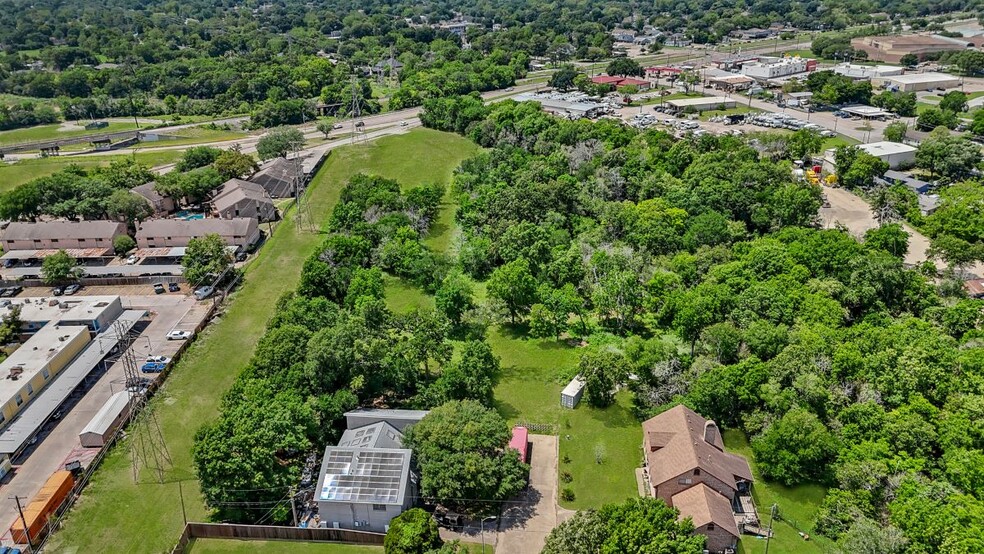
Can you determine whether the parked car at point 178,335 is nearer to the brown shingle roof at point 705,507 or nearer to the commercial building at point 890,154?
the brown shingle roof at point 705,507

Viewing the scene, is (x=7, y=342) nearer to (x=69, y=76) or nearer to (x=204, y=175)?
(x=204, y=175)

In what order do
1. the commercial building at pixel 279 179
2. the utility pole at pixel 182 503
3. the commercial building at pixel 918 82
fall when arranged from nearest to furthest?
the utility pole at pixel 182 503
the commercial building at pixel 279 179
the commercial building at pixel 918 82

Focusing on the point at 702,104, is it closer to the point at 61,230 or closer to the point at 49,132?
the point at 61,230

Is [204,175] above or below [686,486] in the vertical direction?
above

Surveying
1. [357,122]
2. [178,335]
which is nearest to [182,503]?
[178,335]

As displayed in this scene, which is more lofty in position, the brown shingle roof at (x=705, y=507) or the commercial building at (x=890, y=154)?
Answer: the commercial building at (x=890, y=154)

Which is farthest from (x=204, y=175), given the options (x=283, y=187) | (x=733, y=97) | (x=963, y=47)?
(x=963, y=47)

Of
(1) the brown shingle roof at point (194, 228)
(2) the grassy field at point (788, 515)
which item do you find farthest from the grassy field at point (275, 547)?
(1) the brown shingle roof at point (194, 228)
